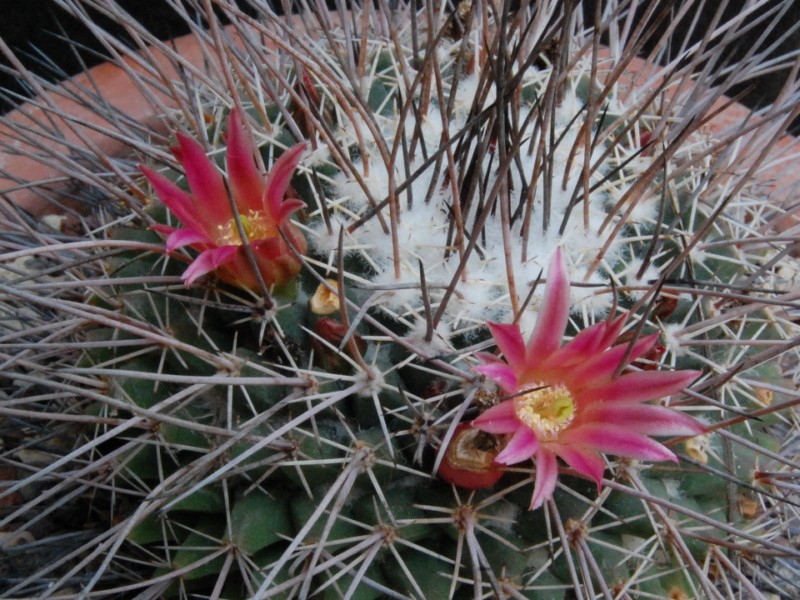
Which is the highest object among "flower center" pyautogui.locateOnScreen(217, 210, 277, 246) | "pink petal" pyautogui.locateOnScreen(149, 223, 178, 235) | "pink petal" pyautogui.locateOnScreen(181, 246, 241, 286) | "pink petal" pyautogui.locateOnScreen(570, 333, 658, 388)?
"pink petal" pyautogui.locateOnScreen(149, 223, 178, 235)

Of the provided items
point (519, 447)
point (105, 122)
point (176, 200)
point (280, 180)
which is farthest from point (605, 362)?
point (105, 122)

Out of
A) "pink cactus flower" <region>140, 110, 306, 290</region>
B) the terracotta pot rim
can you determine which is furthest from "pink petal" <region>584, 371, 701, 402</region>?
the terracotta pot rim

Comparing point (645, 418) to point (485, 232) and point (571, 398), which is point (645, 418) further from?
point (485, 232)

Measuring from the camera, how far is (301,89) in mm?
976

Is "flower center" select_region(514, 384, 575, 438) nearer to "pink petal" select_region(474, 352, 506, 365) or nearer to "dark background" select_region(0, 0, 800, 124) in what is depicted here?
"pink petal" select_region(474, 352, 506, 365)

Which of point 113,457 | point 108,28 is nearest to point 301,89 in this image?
point 113,457

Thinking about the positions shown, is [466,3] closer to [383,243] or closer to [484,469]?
[383,243]

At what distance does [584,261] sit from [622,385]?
21cm

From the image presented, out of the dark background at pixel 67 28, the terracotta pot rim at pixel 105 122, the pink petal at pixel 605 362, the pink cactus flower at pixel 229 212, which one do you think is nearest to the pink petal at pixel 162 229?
the pink cactus flower at pixel 229 212

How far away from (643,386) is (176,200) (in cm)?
53

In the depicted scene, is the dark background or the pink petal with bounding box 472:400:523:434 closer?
the pink petal with bounding box 472:400:523:434

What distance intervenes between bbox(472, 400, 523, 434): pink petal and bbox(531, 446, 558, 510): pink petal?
37 millimetres

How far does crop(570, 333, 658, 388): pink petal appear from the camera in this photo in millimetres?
712

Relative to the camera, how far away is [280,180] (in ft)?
2.52
